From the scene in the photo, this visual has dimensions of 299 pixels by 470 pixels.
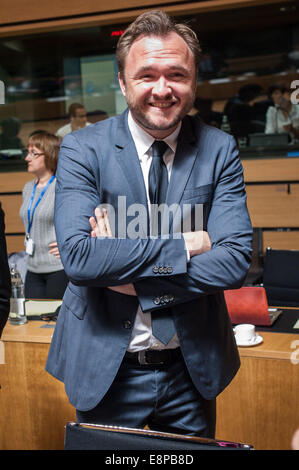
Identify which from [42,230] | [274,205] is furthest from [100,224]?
[274,205]

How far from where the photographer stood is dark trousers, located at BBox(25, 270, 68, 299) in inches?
133

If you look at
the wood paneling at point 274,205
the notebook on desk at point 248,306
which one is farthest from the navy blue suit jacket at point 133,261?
the wood paneling at point 274,205

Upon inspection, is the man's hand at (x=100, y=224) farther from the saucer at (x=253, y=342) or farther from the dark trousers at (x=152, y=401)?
the saucer at (x=253, y=342)

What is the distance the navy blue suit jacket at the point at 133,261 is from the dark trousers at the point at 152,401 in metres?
0.05

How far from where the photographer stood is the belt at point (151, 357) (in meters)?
1.40

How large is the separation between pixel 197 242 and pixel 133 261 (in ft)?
0.67

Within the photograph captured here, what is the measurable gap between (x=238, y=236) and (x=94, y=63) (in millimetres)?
6404

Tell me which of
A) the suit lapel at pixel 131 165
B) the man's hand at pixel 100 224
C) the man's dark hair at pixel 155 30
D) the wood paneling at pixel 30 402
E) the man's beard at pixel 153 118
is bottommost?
the wood paneling at pixel 30 402

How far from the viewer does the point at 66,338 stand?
1477 millimetres

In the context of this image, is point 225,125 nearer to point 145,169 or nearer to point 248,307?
point 248,307

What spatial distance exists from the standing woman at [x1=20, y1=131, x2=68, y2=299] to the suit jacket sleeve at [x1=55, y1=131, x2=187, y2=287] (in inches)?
75.5

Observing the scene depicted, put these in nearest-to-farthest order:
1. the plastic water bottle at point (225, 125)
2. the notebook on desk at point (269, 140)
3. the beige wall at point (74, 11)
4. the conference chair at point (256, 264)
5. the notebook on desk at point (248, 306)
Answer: the notebook on desk at point (248, 306) < the conference chair at point (256, 264) < the beige wall at point (74, 11) < the notebook on desk at point (269, 140) < the plastic water bottle at point (225, 125)

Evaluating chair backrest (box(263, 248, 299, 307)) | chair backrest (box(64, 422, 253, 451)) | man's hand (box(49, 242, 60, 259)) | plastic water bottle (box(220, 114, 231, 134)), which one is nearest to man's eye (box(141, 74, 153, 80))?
chair backrest (box(64, 422, 253, 451))
